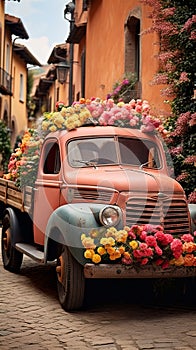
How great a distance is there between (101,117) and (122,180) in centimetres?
138

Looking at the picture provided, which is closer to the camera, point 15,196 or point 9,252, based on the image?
point 15,196

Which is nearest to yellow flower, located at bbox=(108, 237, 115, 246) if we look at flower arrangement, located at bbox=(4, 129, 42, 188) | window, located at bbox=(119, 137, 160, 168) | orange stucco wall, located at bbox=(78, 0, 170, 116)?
window, located at bbox=(119, 137, 160, 168)

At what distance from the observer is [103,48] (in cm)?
1568

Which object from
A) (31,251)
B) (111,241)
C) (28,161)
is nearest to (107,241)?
(111,241)

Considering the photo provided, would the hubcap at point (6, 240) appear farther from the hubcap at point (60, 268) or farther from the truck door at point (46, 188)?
the hubcap at point (60, 268)

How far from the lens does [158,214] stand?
5785mm

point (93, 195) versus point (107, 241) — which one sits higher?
point (93, 195)

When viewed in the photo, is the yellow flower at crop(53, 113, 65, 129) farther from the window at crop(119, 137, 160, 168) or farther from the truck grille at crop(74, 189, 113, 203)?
the truck grille at crop(74, 189, 113, 203)

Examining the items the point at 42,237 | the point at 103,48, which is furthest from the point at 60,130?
the point at 103,48

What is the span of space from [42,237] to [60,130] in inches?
51.6

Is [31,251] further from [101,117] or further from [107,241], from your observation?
[101,117]

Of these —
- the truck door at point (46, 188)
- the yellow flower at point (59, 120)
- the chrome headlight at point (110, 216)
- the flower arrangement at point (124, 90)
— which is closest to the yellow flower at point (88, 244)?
the chrome headlight at point (110, 216)

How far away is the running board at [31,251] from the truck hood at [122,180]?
90cm

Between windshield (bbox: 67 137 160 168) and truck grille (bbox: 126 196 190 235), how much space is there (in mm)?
885
